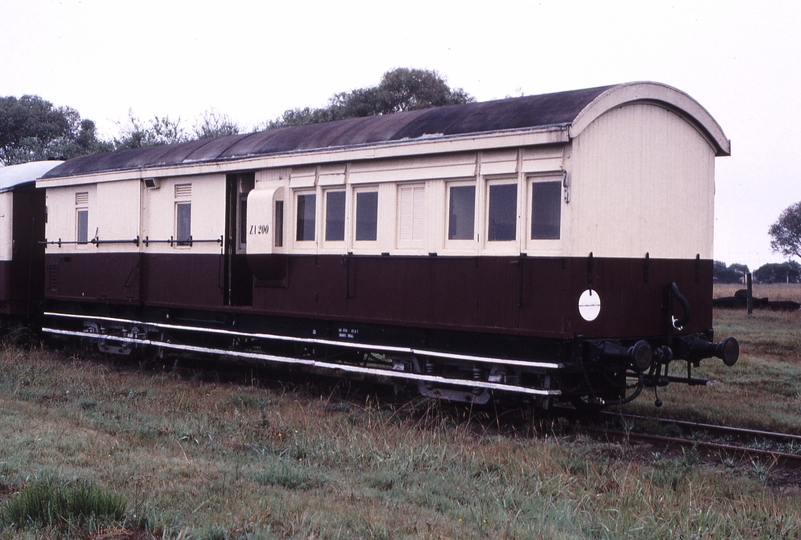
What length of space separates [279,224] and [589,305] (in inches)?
193

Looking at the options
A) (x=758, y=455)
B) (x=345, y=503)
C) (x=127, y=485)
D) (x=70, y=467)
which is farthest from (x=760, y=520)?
(x=70, y=467)

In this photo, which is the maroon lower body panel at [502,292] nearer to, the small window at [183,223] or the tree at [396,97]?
the small window at [183,223]

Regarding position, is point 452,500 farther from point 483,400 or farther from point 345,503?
point 483,400

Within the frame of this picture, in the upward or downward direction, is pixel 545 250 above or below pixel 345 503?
above

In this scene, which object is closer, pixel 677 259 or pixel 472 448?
pixel 472 448

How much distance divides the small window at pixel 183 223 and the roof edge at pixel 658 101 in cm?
698

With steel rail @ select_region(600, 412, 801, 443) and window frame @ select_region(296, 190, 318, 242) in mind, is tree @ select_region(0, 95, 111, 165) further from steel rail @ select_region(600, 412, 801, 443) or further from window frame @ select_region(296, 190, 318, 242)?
steel rail @ select_region(600, 412, 801, 443)

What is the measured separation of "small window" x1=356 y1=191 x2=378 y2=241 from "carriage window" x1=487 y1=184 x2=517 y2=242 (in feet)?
5.85

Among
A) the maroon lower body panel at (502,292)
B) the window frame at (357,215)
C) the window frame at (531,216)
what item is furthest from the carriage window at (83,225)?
the window frame at (531,216)

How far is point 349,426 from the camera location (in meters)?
8.66

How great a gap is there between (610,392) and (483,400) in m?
1.60

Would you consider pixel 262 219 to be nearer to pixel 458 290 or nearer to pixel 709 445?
pixel 458 290

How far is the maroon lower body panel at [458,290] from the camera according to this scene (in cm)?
870

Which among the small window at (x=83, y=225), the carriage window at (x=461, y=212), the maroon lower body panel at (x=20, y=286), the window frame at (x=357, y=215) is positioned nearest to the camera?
the carriage window at (x=461, y=212)
